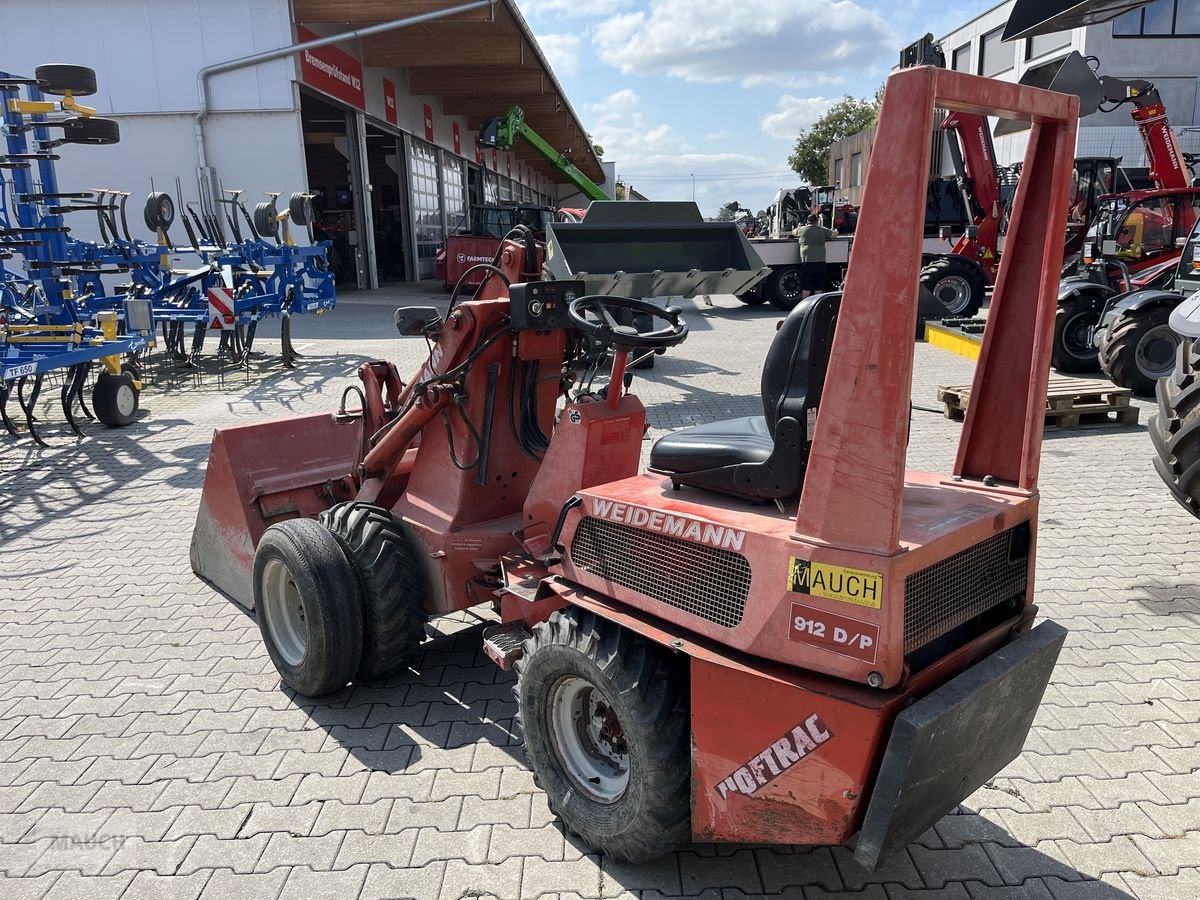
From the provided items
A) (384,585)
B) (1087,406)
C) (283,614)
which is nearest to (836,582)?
(384,585)

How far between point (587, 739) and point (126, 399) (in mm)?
8294

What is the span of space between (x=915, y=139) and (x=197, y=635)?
4131 millimetres

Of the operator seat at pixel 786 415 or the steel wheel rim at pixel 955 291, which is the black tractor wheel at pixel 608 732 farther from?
the steel wheel rim at pixel 955 291

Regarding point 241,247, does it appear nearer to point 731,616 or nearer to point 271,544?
point 271,544

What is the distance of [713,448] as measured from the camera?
2762mm

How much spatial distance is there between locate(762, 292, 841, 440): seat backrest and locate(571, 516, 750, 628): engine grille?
0.44m

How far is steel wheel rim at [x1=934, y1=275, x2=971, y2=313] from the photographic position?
15070mm

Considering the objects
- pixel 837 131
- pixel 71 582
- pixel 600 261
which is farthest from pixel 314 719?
pixel 837 131

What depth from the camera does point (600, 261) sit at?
10070mm

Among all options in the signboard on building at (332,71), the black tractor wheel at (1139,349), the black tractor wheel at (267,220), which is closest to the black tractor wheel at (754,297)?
the black tractor wheel at (267,220)

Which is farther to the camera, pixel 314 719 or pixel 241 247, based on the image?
pixel 241 247

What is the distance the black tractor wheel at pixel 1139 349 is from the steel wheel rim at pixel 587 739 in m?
8.53

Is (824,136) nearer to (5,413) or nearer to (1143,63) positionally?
(1143,63)

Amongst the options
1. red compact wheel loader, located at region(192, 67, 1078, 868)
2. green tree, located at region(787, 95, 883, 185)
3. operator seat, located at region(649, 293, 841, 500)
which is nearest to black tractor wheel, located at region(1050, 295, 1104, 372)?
red compact wheel loader, located at region(192, 67, 1078, 868)
